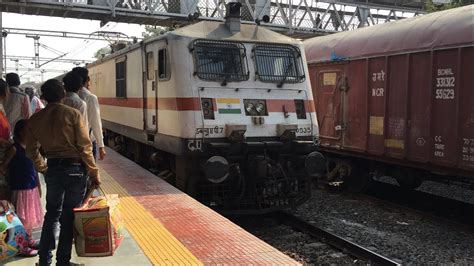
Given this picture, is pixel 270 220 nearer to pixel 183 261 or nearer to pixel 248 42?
pixel 248 42

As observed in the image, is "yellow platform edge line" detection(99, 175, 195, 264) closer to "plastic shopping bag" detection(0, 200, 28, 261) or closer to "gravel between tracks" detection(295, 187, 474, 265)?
"plastic shopping bag" detection(0, 200, 28, 261)

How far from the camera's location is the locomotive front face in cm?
710

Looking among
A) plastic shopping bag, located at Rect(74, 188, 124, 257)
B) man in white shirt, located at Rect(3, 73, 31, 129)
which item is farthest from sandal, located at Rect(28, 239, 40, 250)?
man in white shirt, located at Rect(3, 73, 31, 129)

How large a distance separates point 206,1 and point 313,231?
1173cm

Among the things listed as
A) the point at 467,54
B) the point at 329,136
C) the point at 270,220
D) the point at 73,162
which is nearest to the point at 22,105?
the point at 73,162

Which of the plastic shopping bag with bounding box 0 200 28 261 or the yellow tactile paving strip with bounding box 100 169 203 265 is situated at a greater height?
the plastic shopping bag with bounding box 0 200 28 261

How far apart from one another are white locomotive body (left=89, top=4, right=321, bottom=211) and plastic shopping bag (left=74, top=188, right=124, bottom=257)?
3064 mm

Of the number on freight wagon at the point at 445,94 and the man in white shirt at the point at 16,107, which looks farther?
the number on freight wagon at the point at 445,94

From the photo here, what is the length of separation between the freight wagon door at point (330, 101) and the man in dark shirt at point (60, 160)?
706cm

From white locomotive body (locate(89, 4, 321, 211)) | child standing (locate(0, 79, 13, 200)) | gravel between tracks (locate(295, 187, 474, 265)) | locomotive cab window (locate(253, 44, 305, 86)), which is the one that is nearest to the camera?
child standing (locate(0, 79, 13, 200))

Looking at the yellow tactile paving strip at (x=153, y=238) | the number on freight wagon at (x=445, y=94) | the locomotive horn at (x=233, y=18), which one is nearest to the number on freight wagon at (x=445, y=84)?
the number on freight wagon at (x=445, y=94)

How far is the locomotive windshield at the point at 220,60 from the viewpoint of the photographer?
24.2ft

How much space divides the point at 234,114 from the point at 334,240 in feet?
7.59

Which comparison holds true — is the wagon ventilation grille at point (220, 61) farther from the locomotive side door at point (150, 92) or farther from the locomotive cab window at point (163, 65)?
the locomotive side door at point (150, 92)
